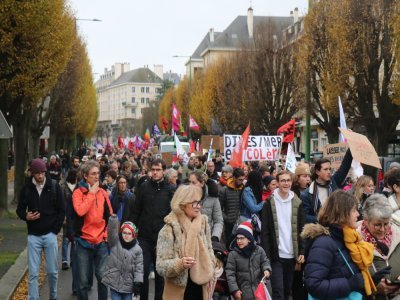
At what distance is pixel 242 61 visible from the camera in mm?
45875

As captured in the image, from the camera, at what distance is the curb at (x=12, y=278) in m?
9.35

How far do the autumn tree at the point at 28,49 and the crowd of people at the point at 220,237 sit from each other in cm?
784

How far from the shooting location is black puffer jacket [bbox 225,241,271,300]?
6.90 m

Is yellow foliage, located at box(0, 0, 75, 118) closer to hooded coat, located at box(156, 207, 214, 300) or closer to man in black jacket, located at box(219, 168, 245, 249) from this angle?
man in black jacket, located at box(219, 168, 245, 249)

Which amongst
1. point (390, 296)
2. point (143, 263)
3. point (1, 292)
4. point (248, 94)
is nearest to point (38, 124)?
point (248, 94)

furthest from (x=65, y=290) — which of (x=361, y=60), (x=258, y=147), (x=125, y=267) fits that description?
(x=361, y=60)

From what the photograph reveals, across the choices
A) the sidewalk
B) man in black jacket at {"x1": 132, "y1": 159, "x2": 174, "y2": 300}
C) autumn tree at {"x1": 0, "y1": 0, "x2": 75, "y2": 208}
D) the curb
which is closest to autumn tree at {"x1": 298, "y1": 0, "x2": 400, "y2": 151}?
autumn tree at {"x1": 0, "y1": 0, "x2": 75, "y2": 208}

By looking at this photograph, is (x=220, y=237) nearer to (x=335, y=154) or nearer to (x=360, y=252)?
(x=335, y=154)

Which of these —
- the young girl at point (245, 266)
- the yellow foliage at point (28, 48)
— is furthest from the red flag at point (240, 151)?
the young girl at point (245, 266)

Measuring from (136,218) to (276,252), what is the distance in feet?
5.84

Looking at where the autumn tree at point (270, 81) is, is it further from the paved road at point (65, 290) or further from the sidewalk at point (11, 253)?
the paved road at point (65, 290)

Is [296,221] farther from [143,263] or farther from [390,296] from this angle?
[390,296]

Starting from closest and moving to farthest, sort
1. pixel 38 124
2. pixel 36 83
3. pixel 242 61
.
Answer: pixel 36 83 < pixel 38 124 < pixel 242 61

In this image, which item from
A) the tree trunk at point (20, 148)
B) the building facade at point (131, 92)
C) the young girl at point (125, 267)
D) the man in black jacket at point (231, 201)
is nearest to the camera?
the young girl at point (125, 267)
